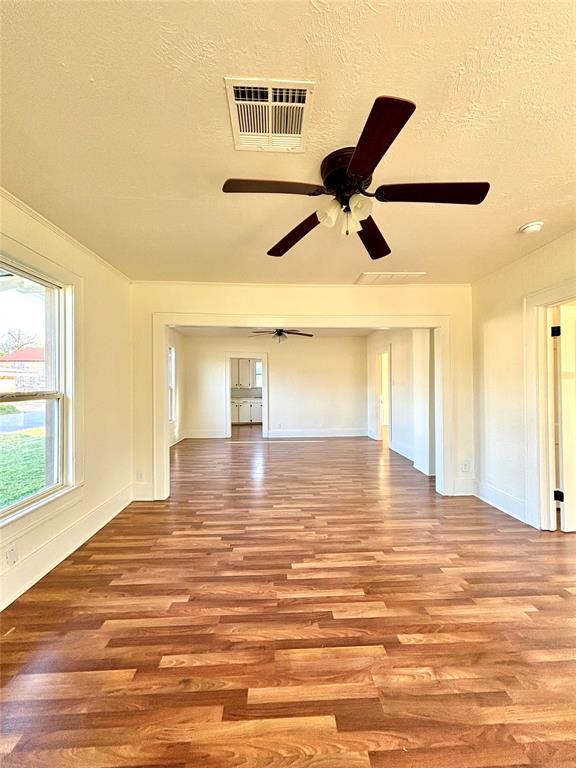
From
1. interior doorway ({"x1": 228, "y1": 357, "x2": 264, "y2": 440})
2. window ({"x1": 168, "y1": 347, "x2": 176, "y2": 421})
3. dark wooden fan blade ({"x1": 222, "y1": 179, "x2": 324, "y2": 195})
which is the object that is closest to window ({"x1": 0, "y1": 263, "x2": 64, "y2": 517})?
dark wooden fan blade ({"x1": 222, "y1": 179, "x2": 324, "y2": 195})

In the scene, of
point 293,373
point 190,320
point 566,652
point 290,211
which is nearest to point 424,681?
point 566,652

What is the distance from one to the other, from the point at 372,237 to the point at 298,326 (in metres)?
2.05

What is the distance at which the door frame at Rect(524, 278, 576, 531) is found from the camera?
311 cm

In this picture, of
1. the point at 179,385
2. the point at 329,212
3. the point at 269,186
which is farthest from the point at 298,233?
the point at 179,385

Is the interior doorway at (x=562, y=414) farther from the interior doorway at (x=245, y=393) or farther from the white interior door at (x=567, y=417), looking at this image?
the interior doorway at (x=245, y=393)

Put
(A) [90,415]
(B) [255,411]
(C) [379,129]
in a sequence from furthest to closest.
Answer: (B) [255,411]
(A) [90,415]
(C) [379,129]

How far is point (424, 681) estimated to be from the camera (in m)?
1.52

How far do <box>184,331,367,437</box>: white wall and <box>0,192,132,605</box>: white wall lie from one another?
4476 mm

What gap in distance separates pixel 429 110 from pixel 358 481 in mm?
4156

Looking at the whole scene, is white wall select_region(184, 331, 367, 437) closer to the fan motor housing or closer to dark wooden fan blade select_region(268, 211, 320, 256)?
dark wooden fan blade select_region(268, 211, 320, 256)

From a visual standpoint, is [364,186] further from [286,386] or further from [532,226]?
[286,386]

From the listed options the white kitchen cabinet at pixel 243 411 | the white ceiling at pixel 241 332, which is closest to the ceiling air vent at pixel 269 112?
the white ceiling at pixel 241 332

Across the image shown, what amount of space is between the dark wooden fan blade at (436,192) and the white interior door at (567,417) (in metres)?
2.28

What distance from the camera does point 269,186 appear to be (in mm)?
1502
